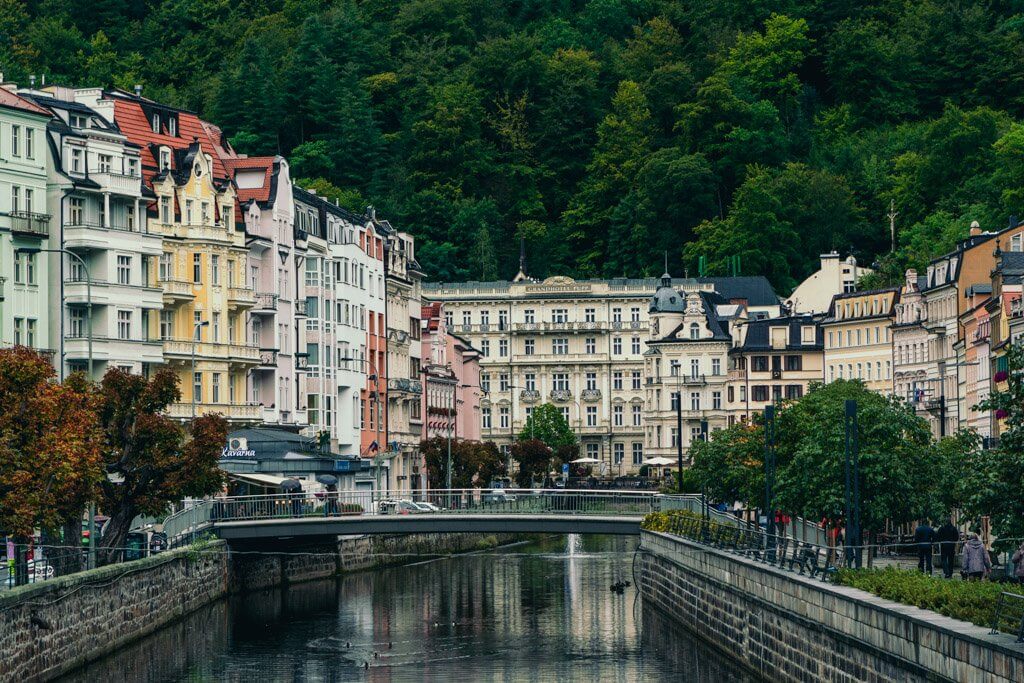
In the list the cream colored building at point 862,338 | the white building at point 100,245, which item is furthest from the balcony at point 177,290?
the cream colored building at point 862,338

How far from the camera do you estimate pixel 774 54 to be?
18625cm

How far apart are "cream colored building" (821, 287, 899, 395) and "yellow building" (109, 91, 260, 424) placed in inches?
1790

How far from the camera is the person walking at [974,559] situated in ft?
139

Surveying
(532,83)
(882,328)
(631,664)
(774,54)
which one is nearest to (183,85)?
(532,83)

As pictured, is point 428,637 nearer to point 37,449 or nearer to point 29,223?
point 37,449

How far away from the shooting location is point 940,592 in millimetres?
35719

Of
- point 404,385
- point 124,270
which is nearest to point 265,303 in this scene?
point 124,270

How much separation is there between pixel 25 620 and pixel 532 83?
14379 cm

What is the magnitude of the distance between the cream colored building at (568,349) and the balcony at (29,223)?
3271 inches

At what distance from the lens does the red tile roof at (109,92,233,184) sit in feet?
293

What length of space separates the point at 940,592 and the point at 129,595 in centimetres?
2899

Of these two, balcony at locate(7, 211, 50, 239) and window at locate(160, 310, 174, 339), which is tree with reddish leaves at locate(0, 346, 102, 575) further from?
window at locate(160, 310, 174, 339)

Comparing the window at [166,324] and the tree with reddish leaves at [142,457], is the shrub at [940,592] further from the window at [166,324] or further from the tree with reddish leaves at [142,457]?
the window at [166,324]

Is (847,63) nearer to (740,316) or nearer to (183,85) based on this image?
(740,316)
